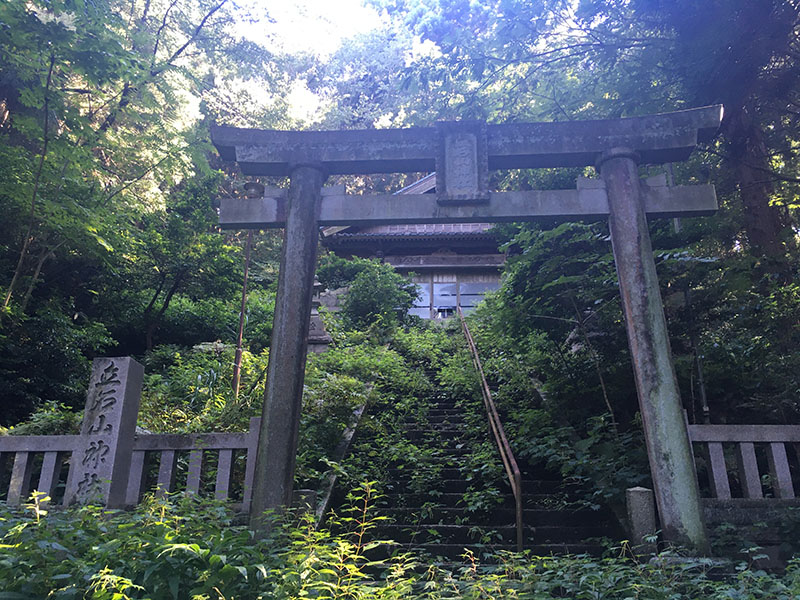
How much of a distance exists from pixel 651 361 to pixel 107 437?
4.52 m

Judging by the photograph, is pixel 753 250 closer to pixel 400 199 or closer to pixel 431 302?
pixel 400 199

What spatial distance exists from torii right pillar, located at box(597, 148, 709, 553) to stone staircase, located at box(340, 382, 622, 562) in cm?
89

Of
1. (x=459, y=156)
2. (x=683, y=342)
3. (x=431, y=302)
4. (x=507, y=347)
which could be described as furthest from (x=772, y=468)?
(x=431, y=302)

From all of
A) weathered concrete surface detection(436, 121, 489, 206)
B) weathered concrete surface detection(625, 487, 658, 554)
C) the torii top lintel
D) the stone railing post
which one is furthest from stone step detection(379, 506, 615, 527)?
the torii top lintel

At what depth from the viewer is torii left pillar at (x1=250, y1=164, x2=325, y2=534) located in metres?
4.93

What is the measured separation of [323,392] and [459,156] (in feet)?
11.1

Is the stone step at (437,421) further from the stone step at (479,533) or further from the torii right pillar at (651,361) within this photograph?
the torii right pillar at (651,361)

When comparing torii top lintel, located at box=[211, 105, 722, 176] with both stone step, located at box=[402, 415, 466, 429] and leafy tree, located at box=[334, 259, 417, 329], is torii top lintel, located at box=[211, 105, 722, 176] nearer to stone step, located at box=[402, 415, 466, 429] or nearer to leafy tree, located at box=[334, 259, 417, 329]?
stone step, located at box=[402, 415, 466, 429]

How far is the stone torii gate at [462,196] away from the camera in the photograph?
17.1 feet

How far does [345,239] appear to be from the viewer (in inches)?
779

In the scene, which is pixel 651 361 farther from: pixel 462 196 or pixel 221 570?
pixel 221 570

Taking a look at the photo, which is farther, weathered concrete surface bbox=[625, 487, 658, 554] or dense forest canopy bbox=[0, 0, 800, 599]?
weathered concrete surface bbox=[625, 487, 658, 554]

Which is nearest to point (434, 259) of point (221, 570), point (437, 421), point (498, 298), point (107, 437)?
point (498, 298)

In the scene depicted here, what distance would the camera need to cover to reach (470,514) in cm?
598
